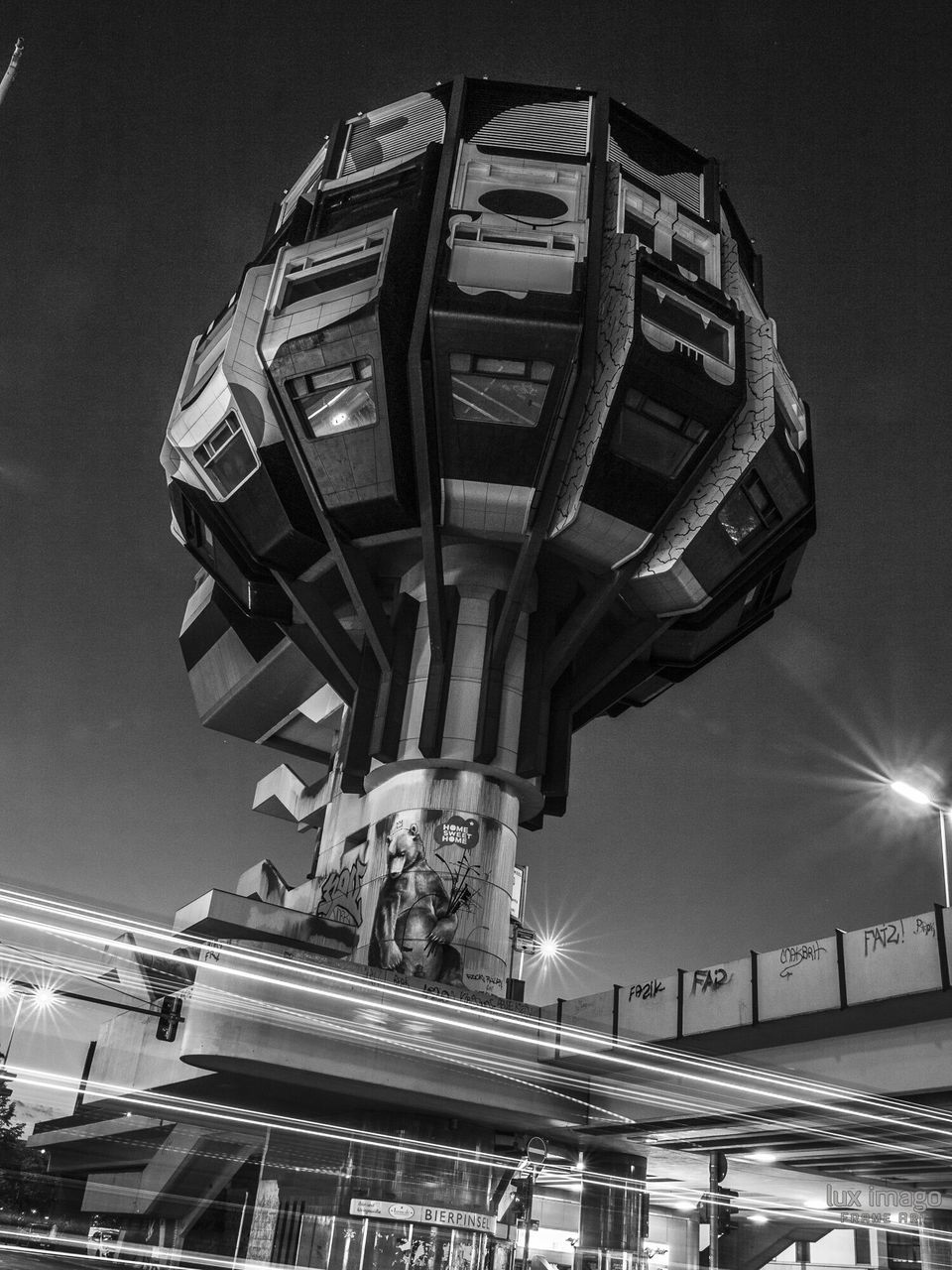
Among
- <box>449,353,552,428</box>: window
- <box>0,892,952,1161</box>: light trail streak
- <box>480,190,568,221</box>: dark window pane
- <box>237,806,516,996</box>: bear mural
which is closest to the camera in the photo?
<box>0,892,952,1161</box>: light trail streak

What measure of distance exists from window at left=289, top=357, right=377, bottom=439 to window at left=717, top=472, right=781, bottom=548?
14.9 metres

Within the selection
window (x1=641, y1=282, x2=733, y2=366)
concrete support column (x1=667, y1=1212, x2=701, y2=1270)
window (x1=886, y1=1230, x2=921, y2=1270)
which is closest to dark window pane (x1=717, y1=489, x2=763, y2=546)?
window (x1=641, y1=282, x2=733, y2=366)

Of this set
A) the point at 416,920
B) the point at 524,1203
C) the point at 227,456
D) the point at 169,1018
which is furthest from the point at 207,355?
the point at 524,1203

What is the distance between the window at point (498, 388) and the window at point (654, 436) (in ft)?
11.2

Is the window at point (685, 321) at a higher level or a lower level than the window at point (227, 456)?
higher

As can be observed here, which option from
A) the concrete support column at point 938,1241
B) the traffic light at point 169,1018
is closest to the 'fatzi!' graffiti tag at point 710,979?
the traffic light at point 169,1018

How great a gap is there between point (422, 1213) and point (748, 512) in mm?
28606

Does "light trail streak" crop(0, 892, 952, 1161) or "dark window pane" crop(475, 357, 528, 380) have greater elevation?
"dark window pane" crop(475, 357, 528, 380)

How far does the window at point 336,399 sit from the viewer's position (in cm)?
3719

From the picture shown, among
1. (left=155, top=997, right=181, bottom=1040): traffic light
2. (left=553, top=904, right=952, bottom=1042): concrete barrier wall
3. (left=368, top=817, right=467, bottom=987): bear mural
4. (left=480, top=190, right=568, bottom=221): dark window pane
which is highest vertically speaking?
(left=480, top=190, right=568, bottom=221): dark window pane

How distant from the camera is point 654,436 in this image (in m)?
37.9

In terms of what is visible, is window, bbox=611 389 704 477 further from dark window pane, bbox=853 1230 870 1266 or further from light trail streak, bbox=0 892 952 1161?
dark window pane, bbox=853 1230 870 1266

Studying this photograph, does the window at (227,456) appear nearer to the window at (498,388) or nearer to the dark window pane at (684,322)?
the window at (498,388)

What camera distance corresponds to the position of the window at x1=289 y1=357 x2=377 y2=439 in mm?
37188
